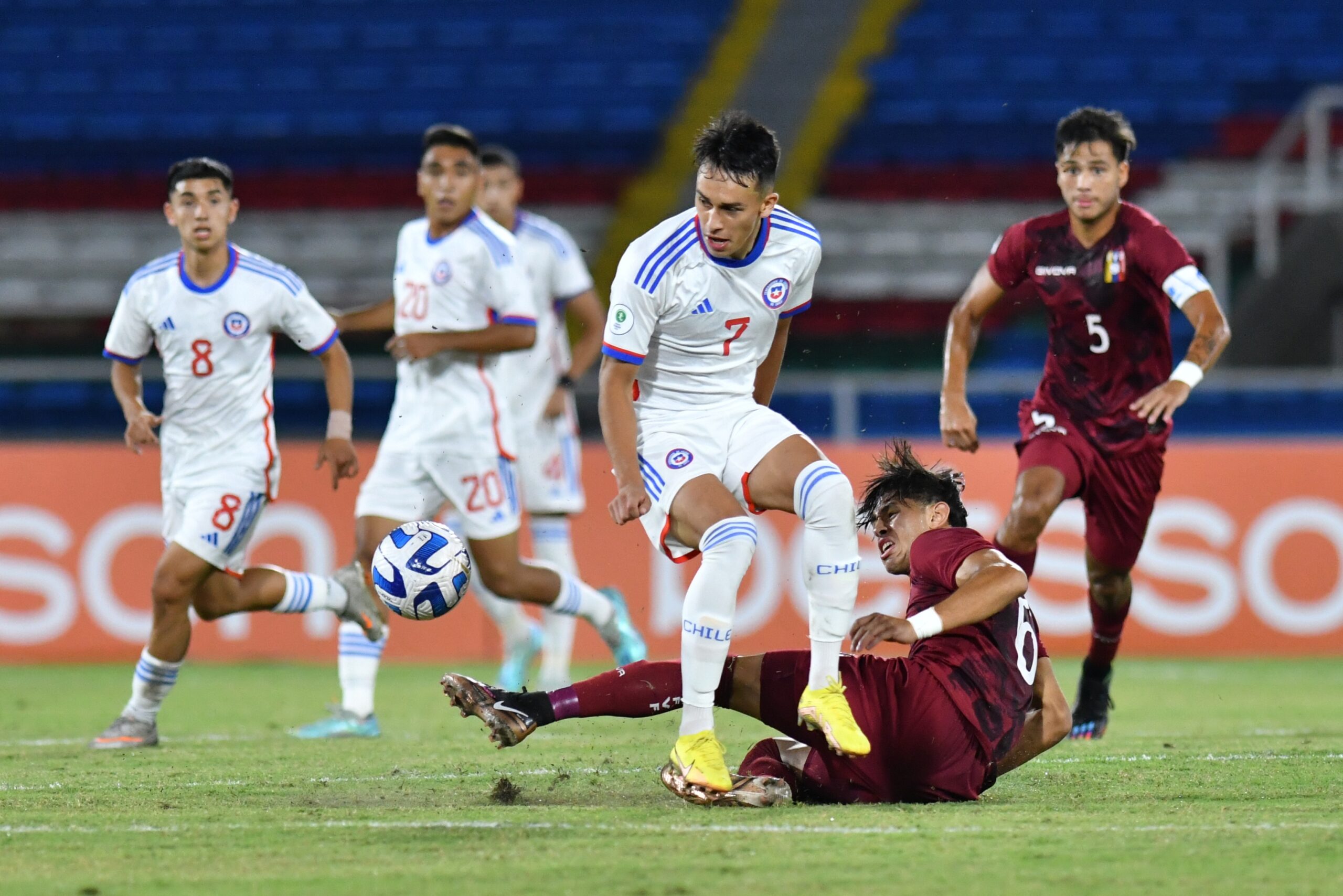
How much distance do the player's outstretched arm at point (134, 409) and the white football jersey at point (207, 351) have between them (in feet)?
0.16

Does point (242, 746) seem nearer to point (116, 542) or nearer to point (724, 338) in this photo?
point (724, 338)

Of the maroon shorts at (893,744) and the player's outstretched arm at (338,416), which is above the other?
the player's outstretched arm at (338,416)

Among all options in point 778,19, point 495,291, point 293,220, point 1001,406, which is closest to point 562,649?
point 495,291

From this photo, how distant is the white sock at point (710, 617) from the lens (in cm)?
470

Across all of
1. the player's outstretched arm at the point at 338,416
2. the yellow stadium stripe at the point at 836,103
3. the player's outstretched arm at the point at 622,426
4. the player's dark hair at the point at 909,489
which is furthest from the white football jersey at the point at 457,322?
the yellow stadium stripe at the point at 836,103

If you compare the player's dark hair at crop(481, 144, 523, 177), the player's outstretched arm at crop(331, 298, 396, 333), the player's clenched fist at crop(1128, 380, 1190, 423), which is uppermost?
the player's dark hair at crop(481, 144, 523, 177)

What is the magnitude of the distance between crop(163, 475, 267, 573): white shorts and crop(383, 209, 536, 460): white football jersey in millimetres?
840

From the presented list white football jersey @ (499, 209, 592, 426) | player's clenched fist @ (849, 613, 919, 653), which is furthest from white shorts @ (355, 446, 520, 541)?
player's clenched fist @ (849, 613, 919, 653)

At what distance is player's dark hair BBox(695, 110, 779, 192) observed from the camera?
4.93m

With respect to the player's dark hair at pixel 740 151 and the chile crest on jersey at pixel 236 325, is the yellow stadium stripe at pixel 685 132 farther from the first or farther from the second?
the player's dark hair at pixel 740 151

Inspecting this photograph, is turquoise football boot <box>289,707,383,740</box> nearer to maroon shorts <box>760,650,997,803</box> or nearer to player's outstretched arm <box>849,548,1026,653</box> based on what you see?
maroon shorts <box>760,650,997,803</box>

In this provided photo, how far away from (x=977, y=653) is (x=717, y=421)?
3.55 ft

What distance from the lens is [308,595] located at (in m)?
6.93

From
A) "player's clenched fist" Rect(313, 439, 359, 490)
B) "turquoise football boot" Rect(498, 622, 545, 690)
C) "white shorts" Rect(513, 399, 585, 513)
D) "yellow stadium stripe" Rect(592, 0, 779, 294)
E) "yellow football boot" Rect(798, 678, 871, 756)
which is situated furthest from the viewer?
"yellow stadium stripe" Rect(592, 0, 779, 294)
